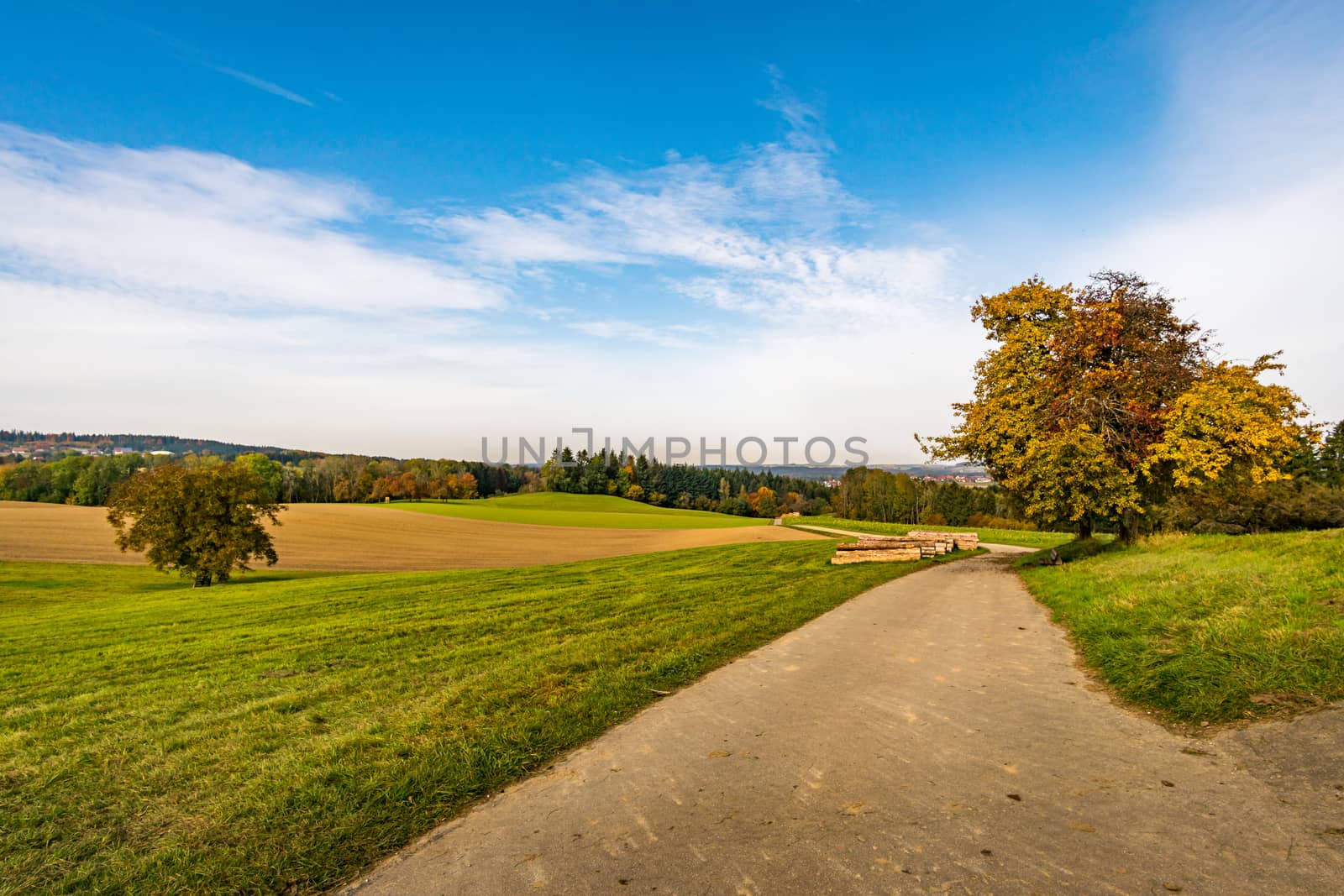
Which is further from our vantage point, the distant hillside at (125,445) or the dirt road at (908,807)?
the distant hillside at (125,445)

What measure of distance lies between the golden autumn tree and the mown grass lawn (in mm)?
7271

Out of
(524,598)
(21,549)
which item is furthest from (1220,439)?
(21,549)

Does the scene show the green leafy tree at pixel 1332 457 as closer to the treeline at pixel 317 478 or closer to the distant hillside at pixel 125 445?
the treeline at pixel 317 478

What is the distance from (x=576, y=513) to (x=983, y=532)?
179 ft

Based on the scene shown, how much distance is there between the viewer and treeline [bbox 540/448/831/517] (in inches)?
4828

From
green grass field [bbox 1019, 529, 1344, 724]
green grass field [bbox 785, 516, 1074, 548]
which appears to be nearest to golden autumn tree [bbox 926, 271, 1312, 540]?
green grass field [bbox 1019, 529, 1344, 724]

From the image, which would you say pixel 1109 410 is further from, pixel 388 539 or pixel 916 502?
pixel 916 502

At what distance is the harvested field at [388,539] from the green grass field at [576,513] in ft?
28.9

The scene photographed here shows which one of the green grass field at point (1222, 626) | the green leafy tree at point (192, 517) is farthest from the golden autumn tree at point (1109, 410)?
the green leafy tree at point (192, 517)

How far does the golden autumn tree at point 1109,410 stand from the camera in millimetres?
17359

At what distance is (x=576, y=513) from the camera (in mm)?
85312

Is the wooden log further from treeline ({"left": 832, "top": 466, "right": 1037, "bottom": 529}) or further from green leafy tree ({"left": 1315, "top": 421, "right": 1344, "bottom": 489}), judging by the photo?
treeline ({"left": 832, "top": 466, "right": 1037, "bottom": 529})

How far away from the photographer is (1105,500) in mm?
17688

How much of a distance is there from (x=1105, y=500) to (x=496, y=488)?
5115 inches
